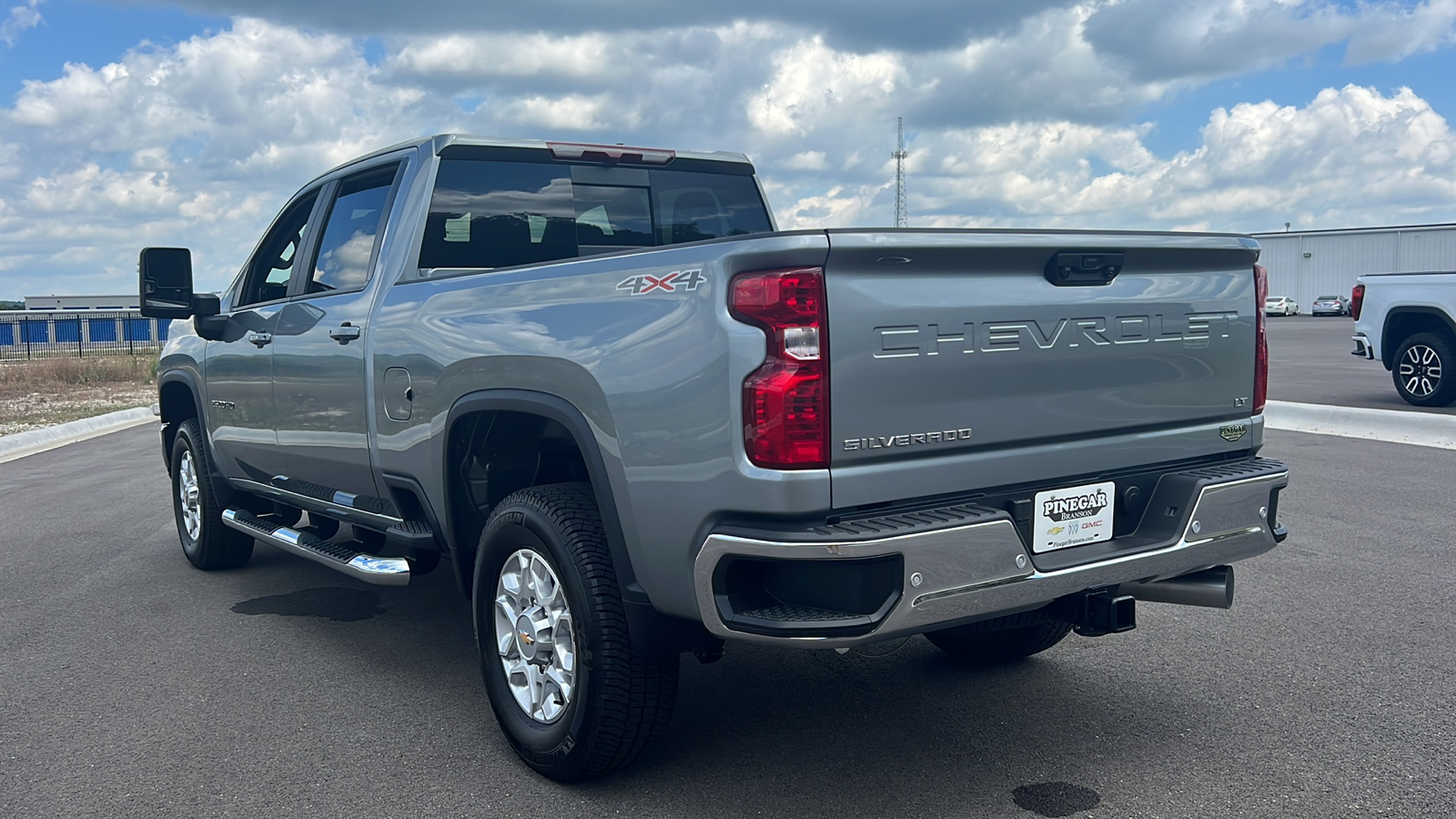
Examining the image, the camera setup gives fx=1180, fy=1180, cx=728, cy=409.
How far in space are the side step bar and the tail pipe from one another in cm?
269

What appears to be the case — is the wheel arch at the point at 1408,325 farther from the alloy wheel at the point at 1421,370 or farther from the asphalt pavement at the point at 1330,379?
the asphalt pavement at the point at 1330,379

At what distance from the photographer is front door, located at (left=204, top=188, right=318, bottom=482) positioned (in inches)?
223

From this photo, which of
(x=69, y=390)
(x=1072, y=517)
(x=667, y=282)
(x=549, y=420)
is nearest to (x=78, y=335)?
(x=69, y=390)

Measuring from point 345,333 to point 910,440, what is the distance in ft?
8.73

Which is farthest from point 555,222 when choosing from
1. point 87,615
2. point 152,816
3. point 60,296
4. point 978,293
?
point 60,296

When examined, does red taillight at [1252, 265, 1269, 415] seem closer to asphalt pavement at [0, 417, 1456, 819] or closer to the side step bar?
asphalt pavement at [0, 417, 1456, 819]

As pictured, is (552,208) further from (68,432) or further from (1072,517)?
(68,432)

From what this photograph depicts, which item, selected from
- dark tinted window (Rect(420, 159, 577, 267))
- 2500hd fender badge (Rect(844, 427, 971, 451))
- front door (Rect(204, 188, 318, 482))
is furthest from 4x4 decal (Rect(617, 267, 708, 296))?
front door (Rect(204, 188, 318, 482))

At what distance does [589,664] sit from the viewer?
3396mm

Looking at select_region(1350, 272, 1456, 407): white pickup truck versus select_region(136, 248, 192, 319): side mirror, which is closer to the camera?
select_region(136, 248, 192, 319): side mirror

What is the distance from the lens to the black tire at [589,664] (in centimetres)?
338

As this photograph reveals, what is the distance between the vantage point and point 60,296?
114562 mm

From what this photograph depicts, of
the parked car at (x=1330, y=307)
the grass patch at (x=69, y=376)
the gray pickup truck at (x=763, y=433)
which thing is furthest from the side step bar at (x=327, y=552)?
the parked car at (x=1330, y=307)

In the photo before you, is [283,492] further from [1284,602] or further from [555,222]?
[1284,602]
